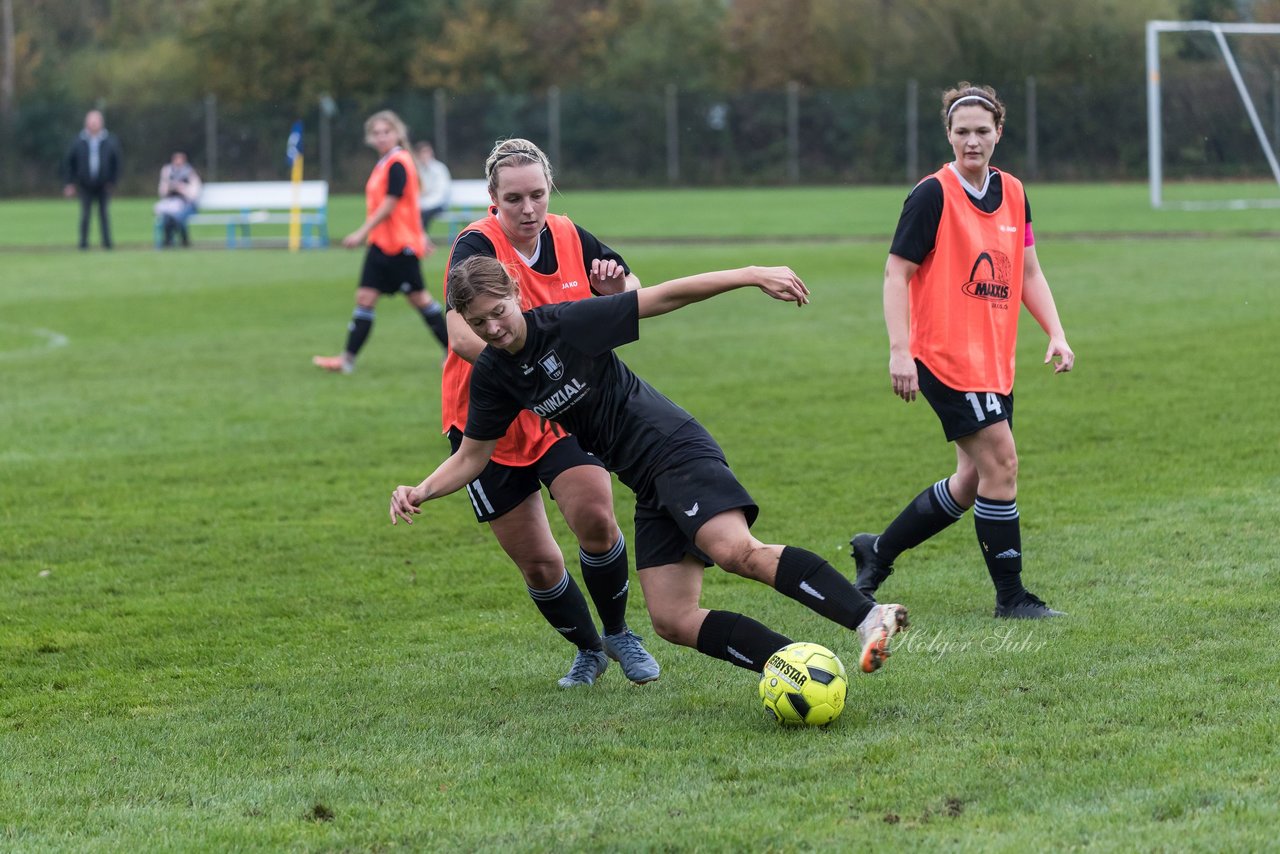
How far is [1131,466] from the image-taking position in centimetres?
832

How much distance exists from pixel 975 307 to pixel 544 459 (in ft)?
5.75

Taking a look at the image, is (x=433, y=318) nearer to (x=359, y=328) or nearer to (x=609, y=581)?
(x=359, y=328)

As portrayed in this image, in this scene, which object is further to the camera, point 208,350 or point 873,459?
point 208,350

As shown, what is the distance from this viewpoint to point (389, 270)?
42.5 feet

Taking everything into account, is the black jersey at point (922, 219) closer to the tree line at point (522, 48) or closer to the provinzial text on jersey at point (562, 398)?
the provinzial text on jersey at point (562, 398)

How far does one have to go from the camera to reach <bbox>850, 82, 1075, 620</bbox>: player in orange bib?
5645mm

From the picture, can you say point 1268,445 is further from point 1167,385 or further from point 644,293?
point 644,293

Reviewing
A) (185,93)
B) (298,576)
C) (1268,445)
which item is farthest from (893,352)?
(185,93)

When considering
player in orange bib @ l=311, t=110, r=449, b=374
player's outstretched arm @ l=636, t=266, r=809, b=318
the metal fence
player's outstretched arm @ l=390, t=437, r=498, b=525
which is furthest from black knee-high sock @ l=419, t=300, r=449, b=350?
the metal fence

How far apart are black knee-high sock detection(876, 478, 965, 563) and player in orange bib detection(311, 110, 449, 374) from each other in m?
7.13

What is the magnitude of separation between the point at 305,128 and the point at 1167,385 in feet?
125

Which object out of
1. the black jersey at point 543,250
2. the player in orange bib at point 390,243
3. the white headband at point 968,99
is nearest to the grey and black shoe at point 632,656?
the black jersey at point 543,250

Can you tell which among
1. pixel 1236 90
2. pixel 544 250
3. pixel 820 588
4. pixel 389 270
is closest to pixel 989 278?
pixel 544 250

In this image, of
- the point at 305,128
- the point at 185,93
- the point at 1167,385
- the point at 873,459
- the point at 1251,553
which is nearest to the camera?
the point at 1251,553
